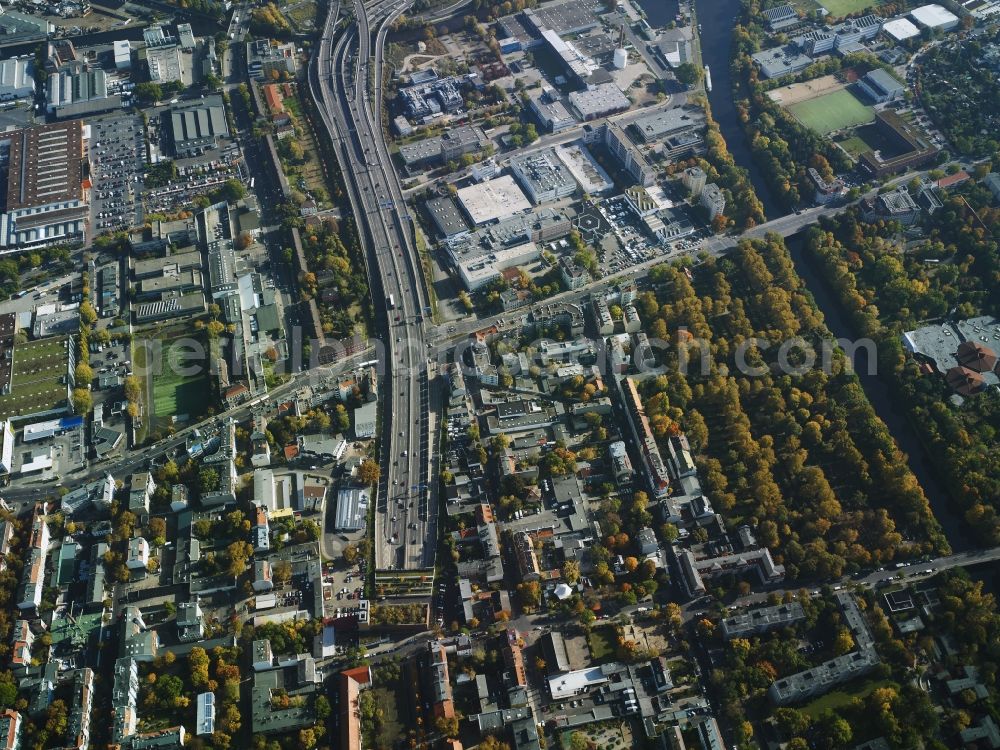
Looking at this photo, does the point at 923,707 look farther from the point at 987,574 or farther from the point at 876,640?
the point at 987,574

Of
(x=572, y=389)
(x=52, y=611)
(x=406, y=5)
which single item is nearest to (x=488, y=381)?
(x=572, y=389)

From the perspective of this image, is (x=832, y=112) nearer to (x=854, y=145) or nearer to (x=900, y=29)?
(x=854, y=145)

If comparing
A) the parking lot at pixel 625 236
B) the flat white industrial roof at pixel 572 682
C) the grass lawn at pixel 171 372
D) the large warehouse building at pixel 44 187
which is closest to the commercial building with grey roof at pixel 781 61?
the parking lot at pixel 625 236

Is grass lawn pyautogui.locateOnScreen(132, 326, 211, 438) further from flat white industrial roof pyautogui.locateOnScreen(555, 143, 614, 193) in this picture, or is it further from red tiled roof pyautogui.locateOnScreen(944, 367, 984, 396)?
red tiled roof pyautogui.locateOnScreen(944, 367, 984, 396)

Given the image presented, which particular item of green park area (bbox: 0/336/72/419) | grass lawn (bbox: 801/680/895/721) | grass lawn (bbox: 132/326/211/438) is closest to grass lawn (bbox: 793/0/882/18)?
grass lawn (bbox: 801/680/895/721)

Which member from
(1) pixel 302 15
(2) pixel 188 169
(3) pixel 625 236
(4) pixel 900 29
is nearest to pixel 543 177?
(3) pixel 625 236

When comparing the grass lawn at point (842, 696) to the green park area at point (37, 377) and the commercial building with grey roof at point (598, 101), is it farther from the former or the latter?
the commercial building with grey roof at point (598, 101)
